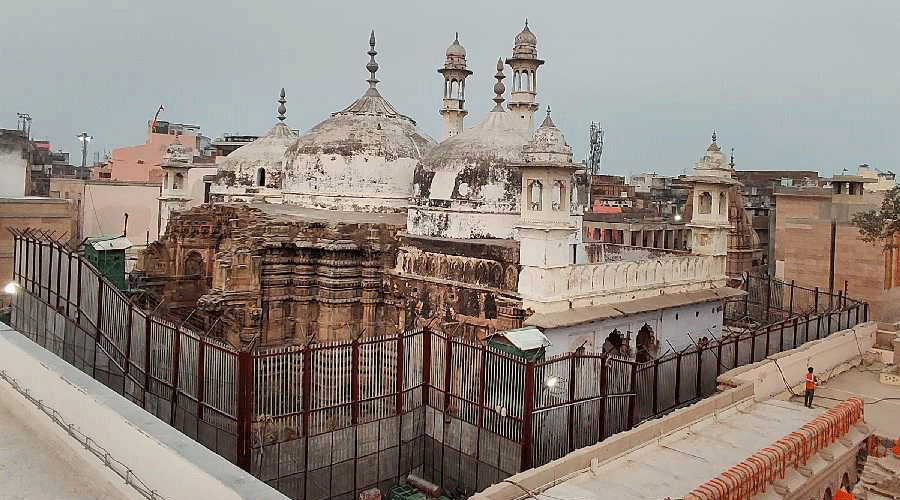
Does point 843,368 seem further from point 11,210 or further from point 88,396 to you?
point 11,210

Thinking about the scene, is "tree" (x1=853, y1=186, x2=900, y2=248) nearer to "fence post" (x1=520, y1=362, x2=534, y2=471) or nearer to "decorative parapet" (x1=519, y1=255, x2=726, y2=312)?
"decorative parapet" (x1=519, y1=255, x2=726, y2=312)

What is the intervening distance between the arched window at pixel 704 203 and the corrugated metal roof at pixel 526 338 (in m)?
7.80

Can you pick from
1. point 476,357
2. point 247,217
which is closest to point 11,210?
point 247,217

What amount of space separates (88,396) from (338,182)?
12.8m

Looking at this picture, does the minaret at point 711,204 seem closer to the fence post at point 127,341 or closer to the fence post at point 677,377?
the fence post at point 677,377

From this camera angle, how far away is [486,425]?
389 inches

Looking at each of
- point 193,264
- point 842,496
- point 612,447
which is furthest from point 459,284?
point 193,264

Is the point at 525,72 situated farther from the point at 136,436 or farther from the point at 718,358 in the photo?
the point at 136,436

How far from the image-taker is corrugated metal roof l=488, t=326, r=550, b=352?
10828 millimetres

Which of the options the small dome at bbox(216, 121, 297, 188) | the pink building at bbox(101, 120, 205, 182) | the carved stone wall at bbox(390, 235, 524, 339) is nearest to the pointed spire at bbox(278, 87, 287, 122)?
the small dome at bbox(216, 121, 297, 188)

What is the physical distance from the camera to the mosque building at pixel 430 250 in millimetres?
13227

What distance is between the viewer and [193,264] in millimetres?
18906

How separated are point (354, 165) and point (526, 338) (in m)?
9.30

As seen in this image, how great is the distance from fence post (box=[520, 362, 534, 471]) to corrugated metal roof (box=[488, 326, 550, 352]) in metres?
1.50
